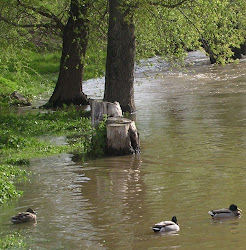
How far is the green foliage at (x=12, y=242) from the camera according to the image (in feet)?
31.2

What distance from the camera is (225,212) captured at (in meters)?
10.5

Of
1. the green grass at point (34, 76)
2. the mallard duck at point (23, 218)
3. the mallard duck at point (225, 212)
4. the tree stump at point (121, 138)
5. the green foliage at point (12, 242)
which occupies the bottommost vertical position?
the green foliage at point (12, 242)

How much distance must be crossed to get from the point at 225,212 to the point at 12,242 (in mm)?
3082

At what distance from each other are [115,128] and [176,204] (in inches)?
193

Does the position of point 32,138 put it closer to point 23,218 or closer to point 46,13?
point 46,13

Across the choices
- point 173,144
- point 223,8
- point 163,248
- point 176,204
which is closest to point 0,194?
point 176,204

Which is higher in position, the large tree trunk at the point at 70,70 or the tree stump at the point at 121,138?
the large tree trunk at the point at 70,70

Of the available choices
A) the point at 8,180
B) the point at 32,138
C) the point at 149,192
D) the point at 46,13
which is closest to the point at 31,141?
the point at 32,138

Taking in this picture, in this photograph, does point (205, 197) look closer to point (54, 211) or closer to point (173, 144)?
point (54, 211)

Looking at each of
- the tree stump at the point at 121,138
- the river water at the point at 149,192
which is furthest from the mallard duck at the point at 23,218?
the tree stump at the point at 121,138

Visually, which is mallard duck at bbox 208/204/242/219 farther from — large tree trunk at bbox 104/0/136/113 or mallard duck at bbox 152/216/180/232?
large tree trunk at bbox 104/0/136/113

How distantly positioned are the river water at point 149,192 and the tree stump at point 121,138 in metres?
0.31

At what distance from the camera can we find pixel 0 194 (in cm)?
1242

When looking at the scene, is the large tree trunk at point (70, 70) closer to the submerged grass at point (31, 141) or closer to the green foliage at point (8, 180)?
the submerged grass at point (31, 141)
